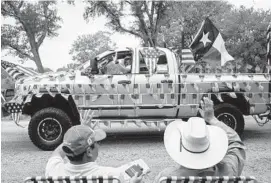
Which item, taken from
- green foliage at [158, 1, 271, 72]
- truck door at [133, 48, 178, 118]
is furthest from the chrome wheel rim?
green foliage at [158, 1, 271, 72]

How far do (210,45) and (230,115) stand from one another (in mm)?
1842

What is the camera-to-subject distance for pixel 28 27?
21.8m

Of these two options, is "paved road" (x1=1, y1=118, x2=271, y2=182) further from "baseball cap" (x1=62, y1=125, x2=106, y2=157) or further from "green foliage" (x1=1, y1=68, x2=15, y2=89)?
"green foliage" (x1=1, y1=68, x2=15, y2=89)

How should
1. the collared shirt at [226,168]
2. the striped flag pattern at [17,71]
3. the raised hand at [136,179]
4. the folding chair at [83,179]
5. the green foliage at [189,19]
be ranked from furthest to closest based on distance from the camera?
the green foliage at [189,19] → the striped flag pattern at [17,71] → the collared shirt at [226,168] → the folding chair at [83,179] → the raised hand at [136,179]

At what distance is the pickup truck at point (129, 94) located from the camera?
8148 mm

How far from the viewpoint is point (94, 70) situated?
8391mm

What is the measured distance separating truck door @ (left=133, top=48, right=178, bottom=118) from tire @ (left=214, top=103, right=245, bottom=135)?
2.94 ft

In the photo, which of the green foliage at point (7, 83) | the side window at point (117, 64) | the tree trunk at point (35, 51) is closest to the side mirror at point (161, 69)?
the side window at point (117, 64)

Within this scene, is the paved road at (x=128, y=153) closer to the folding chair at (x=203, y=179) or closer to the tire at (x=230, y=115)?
the tire at (x=230, y=115)

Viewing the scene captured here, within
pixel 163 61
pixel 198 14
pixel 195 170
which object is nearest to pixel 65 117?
pixel 163 61

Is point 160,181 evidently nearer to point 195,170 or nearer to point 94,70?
point 195,170

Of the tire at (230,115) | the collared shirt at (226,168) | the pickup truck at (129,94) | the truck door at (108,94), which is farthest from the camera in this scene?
the tire at (230,115)

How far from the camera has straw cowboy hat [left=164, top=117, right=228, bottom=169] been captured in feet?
8.70

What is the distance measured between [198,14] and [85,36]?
2434 centimetres
